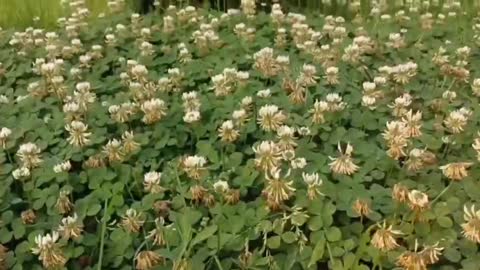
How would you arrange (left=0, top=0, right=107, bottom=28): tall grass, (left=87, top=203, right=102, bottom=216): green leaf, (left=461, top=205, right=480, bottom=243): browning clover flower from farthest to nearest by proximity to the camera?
(left=0, top=0, right=107, bottom=28): tall grass < (left=87, top=203, right=102, bottom=216): green leaf < (left=461, top=205, right=480, bottom=243): browning clover flower

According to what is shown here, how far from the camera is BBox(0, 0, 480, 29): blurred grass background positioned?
3.57 meters

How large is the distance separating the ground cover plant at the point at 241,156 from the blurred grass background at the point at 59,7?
0.82 meters

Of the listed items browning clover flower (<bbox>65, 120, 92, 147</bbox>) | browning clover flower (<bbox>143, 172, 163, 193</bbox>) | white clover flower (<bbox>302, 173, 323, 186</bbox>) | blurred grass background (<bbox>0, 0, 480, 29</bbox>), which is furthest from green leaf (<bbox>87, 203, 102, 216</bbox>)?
blurred grass background (<bbox>0, 0, 480, 29</bbox>)

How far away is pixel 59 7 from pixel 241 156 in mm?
1950

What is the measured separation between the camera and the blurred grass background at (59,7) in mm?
3566

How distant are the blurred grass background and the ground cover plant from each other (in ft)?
2.70

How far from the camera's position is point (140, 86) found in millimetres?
2295

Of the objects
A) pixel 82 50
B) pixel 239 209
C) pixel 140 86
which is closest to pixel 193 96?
pixel 140 86

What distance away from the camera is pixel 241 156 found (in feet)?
6.39

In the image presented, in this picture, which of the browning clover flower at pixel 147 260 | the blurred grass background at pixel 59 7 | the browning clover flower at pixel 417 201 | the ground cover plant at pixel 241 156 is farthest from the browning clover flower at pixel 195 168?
the blurred grass background at pixel 59 7

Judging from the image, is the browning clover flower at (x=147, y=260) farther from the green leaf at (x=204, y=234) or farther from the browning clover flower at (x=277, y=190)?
the browning clover flower at (x=277, y=190)

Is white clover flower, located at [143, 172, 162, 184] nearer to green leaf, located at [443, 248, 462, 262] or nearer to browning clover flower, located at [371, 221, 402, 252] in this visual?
browning clover flower, located at [371, 221, 402, 252]

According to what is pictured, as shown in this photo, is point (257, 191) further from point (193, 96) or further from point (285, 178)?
point (193, 96)

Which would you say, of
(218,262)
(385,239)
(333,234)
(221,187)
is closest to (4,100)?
(221,187)
